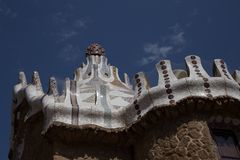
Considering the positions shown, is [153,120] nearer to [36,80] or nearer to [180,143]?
[180,143]

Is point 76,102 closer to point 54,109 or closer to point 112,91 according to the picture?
point 54,109

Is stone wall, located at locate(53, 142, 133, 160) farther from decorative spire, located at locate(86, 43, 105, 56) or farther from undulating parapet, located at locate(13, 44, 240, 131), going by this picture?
decorative spire, located at locate(86, 43, 105, 56)

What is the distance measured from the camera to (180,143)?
23.2ft

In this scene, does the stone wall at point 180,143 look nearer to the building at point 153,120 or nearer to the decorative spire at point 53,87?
the building at point 153,120

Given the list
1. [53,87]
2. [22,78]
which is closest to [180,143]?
[53,87]

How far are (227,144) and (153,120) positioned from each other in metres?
1.23

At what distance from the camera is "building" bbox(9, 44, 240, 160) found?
7183mm

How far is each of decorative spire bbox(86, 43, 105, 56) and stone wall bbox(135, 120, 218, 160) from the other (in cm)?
479

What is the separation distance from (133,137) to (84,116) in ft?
2.94

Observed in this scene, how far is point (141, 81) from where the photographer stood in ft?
26.6

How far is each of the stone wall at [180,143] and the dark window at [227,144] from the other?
0.75ft

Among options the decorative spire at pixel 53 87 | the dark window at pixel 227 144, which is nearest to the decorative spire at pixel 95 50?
the decorative spire at pixel 53 87

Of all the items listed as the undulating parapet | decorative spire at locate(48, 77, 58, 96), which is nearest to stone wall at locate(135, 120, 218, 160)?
the undulating parapet

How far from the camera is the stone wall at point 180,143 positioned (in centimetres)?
694
